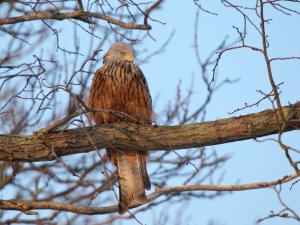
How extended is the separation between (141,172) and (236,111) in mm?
1822

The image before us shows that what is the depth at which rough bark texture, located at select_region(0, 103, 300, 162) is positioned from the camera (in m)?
4.45

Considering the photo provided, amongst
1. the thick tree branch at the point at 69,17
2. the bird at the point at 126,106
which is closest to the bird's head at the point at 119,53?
the bird at the point at 126,106

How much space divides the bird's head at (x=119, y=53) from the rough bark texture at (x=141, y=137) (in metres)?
1.62

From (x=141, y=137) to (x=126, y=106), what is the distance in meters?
1.02

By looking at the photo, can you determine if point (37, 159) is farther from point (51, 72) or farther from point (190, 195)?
point (190, 195)

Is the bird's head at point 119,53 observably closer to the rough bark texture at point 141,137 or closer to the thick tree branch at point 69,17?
the rough bark texture at point 141,137

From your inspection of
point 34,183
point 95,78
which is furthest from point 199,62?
point 34,183

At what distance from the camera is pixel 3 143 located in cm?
456

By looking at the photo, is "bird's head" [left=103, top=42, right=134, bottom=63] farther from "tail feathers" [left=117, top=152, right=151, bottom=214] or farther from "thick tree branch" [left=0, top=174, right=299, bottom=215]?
"thick tree branch" [left=0, top=174, right=299, bottom=215]

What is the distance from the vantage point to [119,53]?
20.9 ft

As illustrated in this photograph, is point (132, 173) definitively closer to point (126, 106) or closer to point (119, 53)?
point (126, 106)

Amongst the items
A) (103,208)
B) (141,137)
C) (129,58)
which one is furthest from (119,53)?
(103,208)

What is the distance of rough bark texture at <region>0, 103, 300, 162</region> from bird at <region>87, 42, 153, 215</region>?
753 mm

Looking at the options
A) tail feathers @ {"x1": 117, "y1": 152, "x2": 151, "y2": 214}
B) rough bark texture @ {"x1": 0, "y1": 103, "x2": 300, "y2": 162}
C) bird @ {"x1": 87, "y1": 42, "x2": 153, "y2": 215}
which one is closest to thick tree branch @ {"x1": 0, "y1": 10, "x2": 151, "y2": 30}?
rough bark texture @ {"x1": 0, "y1": 103, "x2": 300, "y2": 162}
